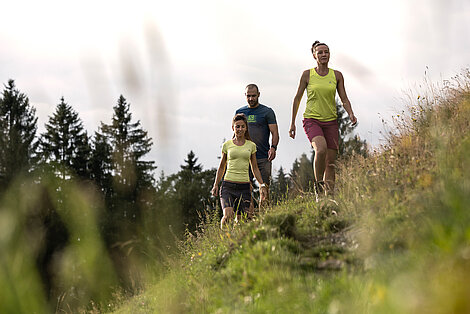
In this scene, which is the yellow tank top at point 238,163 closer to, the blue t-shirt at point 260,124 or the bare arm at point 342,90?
the blue t-shirt at point 260,124

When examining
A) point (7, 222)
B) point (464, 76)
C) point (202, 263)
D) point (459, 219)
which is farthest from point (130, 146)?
point (464, 76)

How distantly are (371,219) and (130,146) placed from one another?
94.5 inches

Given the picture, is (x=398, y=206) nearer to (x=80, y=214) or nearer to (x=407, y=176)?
(x=407, y=176)

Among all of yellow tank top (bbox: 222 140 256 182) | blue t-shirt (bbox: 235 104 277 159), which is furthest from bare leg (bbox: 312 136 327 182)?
blue t-shirt (bbox: 235 104 277 159)

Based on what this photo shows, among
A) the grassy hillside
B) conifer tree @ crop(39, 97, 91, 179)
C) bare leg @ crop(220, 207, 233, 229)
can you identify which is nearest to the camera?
the grassy hillside

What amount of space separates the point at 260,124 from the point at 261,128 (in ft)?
0.25

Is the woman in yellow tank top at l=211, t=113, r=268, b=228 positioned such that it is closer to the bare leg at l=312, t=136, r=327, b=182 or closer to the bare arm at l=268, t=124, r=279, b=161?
the bare arm at l=268, t=124, r=279, b=161

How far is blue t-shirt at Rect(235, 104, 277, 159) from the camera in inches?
324

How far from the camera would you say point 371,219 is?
3.98m

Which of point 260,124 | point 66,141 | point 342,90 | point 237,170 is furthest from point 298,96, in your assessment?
point 66,141

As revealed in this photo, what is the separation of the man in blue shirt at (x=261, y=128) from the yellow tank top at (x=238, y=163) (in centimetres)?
75

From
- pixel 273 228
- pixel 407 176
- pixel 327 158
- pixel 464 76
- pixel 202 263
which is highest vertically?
pixel 464 76

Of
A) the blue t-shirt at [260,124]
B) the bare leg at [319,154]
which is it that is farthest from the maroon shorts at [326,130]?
the blue t-shirt at [260,124]

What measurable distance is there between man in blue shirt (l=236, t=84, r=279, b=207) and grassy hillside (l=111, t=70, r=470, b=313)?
7.97 feet
